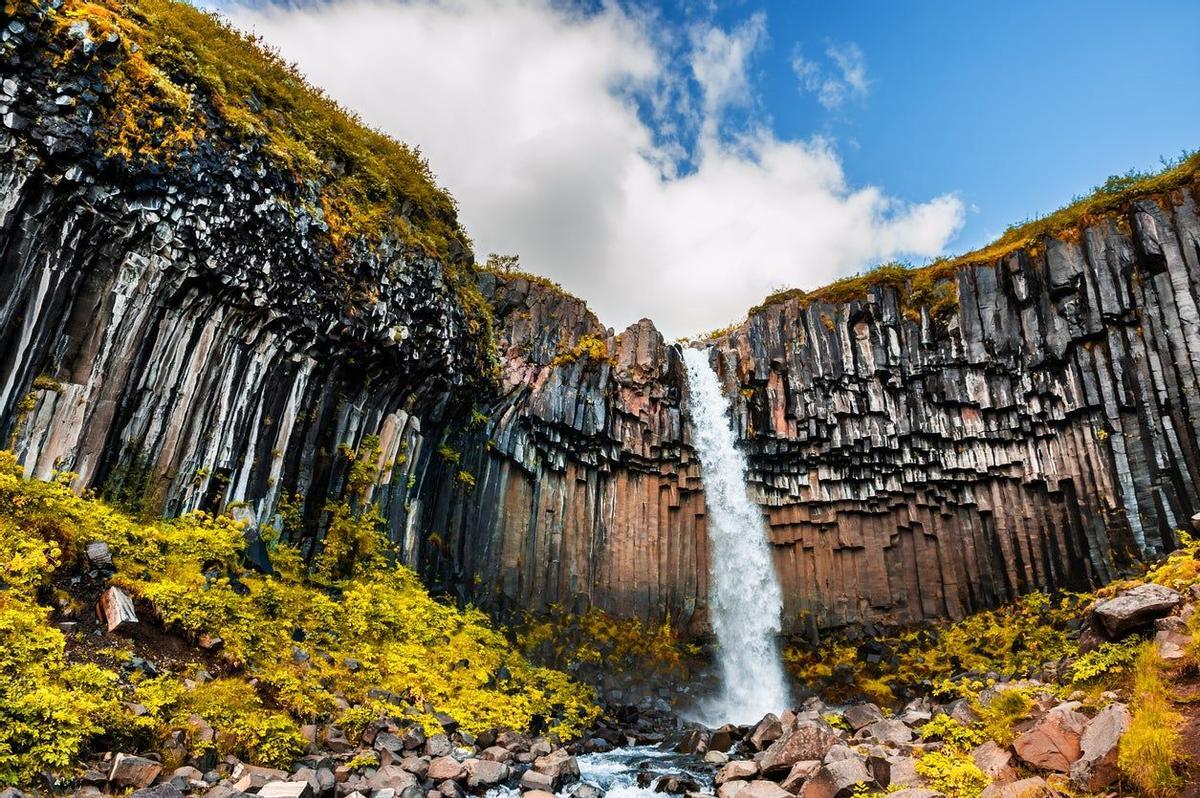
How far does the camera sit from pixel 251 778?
7.71 meters

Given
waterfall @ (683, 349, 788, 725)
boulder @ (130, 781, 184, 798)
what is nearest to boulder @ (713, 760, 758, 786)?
boulder @ (130, 781, 184, 798)

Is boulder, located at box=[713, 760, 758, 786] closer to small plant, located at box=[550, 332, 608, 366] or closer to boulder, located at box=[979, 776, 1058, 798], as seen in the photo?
boulder, located at box=[979, 776, 1058, 798]

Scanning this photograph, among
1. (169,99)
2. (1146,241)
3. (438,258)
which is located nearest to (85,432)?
(169,99)

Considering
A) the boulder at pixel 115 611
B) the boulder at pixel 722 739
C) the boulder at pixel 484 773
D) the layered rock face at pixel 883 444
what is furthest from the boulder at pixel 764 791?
the layered rock face at pixel 883 444

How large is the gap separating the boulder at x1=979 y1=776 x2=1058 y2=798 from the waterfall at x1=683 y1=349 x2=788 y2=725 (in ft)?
51.4

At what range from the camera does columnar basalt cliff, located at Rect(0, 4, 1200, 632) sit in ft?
37.0

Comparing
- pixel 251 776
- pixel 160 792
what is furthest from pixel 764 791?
pixel 160 792

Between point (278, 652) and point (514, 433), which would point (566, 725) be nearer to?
point (278, 652)

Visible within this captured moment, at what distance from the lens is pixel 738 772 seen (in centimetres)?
1072

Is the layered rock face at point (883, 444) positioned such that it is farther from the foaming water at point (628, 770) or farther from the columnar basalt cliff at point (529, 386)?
the foaming water at point (628, 770)

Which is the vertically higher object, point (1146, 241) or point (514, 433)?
point (1146, 241)

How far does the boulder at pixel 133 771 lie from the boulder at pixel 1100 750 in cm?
931

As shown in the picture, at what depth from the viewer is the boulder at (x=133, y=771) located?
266 inches

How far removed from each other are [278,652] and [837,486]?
1868 centimetres
